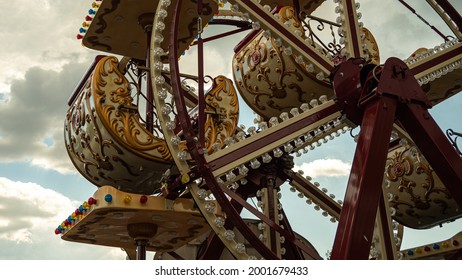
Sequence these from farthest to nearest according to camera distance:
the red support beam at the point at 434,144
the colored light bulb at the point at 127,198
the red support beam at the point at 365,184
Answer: the colored light bulb at the point at 127,198 < the red support beam at the point at 434,144 < the red support beam at the point at 365,184

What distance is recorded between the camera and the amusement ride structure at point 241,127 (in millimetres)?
4348

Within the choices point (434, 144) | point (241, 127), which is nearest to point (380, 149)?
point (434, 144)

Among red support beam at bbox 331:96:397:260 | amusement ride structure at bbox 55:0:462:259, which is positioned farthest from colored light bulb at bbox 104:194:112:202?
red support beam at bbox 331:96:397:260

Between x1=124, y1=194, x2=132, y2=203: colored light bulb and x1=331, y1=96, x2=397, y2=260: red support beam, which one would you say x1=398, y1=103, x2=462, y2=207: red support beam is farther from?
x1=124, y1=194, x2=132, y2=203: colored light bulb

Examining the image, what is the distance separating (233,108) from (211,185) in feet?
5.57

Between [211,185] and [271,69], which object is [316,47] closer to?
[271,69]

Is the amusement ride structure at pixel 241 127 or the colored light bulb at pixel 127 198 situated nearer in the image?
the amusement ride structure at pixel 241 127

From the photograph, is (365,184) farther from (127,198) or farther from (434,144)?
(127,198)

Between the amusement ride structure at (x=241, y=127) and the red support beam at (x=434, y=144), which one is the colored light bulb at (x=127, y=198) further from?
the red support beam at (x=434, y=144)

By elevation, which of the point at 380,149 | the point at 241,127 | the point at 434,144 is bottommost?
the point at 380,149

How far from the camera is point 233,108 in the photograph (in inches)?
230

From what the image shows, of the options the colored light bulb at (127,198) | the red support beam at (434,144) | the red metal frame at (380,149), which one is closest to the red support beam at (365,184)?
the red metal frame at (380,149)

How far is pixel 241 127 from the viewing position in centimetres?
580

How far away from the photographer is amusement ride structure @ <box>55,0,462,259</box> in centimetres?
435
